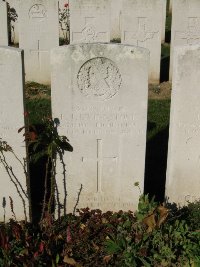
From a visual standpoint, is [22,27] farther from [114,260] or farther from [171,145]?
[114,260]

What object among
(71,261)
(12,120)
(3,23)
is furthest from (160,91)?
(71,261)

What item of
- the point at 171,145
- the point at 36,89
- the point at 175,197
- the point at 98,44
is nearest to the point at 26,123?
the point at 98,44

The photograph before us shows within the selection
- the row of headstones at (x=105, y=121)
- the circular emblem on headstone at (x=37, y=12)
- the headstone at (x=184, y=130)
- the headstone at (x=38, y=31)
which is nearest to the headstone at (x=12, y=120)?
the row of headstones at (x=105, y=121)

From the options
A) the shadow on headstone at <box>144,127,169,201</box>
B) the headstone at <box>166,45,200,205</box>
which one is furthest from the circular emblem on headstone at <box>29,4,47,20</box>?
the headstone at <box>166,45,200,205</box>

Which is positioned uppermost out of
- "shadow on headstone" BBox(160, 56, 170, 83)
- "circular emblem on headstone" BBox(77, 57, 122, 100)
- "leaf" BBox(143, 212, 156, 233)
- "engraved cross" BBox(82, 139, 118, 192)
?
"circular emblem on headstone" BBox(77, 57, 122, 100)

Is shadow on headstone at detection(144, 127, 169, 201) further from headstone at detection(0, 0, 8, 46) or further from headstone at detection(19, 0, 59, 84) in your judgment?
headstone at detection(0, 0, 8, 46)

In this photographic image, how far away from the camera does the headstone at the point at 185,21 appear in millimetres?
9375

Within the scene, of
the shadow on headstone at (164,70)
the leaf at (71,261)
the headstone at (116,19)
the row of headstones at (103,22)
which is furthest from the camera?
the headstone at (116,19)

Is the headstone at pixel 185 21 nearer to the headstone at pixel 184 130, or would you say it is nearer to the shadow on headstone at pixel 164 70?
the shadow on headstone at pixel 164 70

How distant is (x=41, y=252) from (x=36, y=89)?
19.1 feet

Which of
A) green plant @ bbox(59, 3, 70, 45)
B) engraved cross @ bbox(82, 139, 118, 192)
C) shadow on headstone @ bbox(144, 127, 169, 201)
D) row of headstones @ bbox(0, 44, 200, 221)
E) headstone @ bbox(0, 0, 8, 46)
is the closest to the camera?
row of headstones @ bbox(0, 44, 200, 221)

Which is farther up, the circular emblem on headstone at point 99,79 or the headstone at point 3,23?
the headstone at point 3,23

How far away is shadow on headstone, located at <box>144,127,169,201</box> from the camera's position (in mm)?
5946

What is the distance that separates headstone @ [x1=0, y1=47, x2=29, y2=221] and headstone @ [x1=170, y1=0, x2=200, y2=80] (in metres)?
5.40
